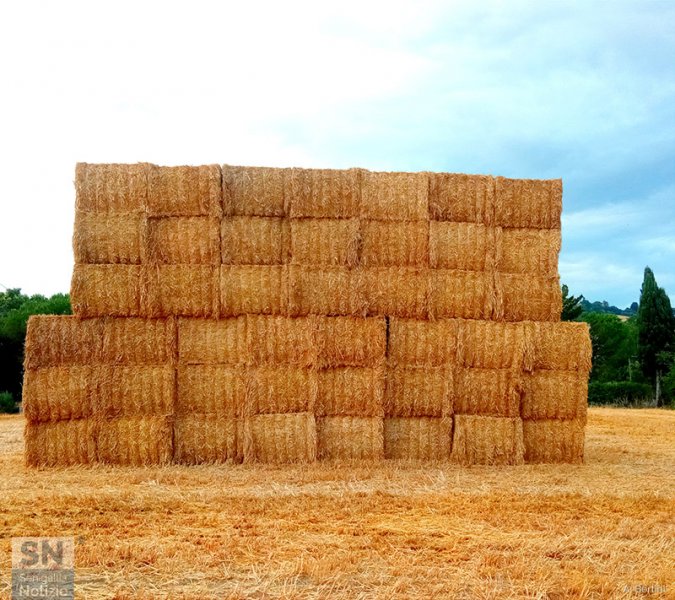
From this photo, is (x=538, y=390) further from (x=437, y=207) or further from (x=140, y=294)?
(x=140, y=294)

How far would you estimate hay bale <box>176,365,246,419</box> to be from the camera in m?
11.5

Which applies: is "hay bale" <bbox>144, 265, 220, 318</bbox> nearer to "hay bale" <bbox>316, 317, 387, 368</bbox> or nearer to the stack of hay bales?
the stack of hay bales

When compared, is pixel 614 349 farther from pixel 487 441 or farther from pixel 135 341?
pixel 135 341

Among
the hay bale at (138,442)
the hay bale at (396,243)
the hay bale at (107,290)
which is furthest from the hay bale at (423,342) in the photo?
the hay bale at (107,290)

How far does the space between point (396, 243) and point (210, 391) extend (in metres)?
3.47

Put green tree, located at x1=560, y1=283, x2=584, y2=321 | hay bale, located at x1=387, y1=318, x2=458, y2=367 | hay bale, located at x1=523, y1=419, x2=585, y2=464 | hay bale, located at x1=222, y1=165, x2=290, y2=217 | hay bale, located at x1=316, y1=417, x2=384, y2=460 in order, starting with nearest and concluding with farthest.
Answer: hay bale, located at x1=316, y1=417, x2=384, y2=460, hay bale, located at x1=222, y1=165, x2=290, y2=217, hay bale, located at x1=387, y1=318, x2=458, y2=367, hay bale, located at x1=523, y1=419, x2=585, y2=464, green tree, located at x1=560, y1=283, x2=584, y2=321

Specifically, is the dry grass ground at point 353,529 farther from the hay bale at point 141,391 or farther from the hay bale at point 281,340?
the hay bale at point 281,340

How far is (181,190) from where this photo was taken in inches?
455

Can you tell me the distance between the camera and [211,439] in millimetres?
11469

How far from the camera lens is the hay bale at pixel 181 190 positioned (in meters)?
11.5

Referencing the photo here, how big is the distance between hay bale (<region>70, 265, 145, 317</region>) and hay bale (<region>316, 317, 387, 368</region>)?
265 cm

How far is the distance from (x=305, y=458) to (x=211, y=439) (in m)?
1.38

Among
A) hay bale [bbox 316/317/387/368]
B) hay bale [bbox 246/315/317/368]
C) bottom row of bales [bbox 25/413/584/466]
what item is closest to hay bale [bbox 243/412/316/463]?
bottom row of bales [bbox 25/413/584/466]

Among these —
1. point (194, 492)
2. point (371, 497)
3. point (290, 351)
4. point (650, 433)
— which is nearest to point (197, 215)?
point (290, 351)
